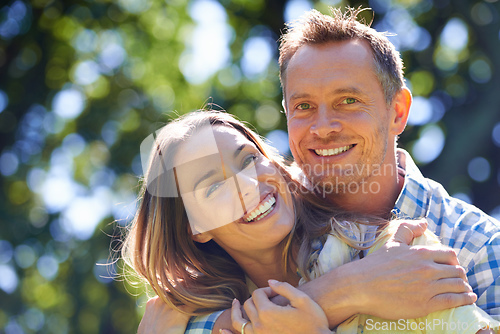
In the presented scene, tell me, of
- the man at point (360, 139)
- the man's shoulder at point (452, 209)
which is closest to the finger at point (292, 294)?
the man at point (360, 139)

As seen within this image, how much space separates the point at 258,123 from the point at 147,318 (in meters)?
8.75

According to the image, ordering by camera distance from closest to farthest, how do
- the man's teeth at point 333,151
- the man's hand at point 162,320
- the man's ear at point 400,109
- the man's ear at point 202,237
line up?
the man's hand at point 162,320 → the man's ear at point 202,237 → the man's teeth at point 333,151 → the man's ear at point 400,109

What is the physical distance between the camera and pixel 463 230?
2.76 meters

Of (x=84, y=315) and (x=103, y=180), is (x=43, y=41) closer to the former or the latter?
(x=103, y=180)

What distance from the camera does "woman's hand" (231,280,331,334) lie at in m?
2.24

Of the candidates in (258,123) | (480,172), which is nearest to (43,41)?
(258,123)

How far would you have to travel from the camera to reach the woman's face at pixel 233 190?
2666 millimetres

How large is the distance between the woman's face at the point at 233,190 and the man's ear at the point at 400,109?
0.89 m

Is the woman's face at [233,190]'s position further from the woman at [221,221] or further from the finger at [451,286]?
the finger at [451,286]

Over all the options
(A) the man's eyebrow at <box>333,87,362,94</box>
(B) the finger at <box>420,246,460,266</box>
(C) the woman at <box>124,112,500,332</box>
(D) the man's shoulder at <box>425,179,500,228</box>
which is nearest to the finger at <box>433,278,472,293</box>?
(B) the finger at <box>420,246,460,266</box>

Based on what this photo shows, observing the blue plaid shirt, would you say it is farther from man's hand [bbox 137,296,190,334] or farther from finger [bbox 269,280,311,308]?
finger [bbox 269,280,311,308]

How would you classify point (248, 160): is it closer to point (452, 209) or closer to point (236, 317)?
point (236, 317)

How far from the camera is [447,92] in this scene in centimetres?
992

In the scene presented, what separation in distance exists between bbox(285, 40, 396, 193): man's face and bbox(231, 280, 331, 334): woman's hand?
0.95 m
